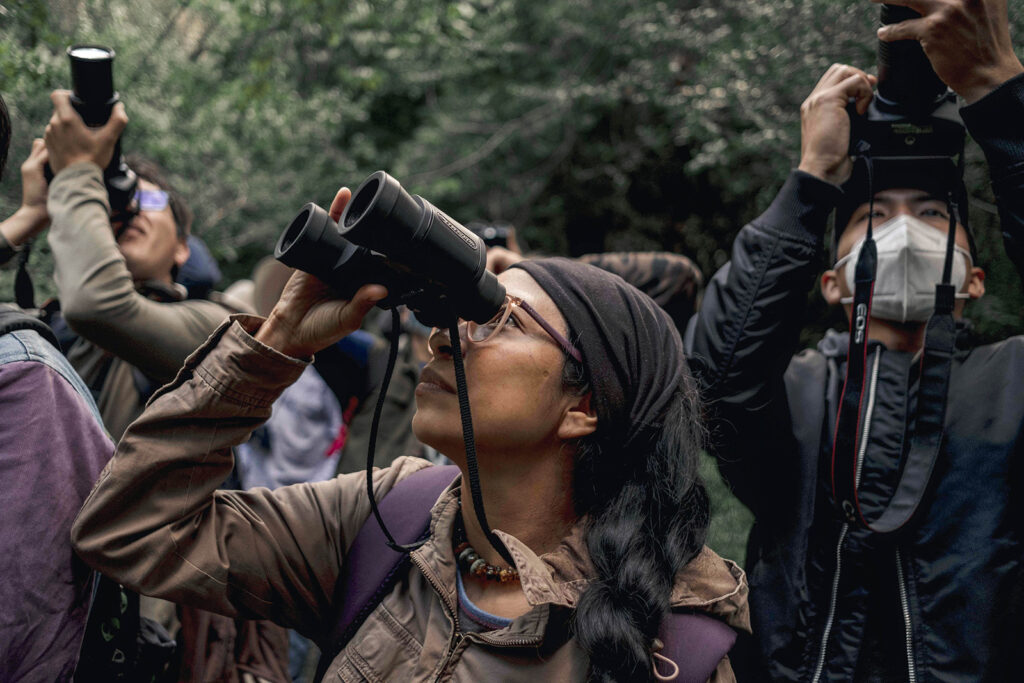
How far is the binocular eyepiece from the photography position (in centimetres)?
146

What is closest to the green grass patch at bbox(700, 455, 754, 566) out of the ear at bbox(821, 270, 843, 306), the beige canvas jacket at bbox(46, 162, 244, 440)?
the ear at bbox(821, 270, 843, 306)

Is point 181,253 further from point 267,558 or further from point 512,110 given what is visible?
point 512,110

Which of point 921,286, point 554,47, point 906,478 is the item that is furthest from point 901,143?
point 554,47

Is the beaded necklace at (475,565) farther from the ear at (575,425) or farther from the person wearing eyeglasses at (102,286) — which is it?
the person wearing eyeglasses at (102,286)

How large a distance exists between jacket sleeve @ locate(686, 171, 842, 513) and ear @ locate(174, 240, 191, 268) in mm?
2054

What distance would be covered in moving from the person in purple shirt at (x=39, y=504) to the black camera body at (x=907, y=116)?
207 centimetres

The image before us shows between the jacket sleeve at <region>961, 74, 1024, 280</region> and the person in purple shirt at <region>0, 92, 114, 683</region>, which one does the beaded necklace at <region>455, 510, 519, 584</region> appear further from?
the jacket sleeve at <region>961, 74, 1024, 280</region>

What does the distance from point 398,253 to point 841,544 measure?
54.9 inches

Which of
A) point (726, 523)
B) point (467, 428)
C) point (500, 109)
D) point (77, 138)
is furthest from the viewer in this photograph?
point (500, 109)

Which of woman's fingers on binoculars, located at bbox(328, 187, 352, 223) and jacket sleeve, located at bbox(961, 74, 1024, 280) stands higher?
jacket sleeve, located at bbox(961, 74, 1024, 280)

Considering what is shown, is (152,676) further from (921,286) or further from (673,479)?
(921,286)

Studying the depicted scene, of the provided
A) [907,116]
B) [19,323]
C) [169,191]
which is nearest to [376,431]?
[19,323]

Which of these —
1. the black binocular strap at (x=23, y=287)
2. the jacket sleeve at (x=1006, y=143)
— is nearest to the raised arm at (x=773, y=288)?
the jacket sleeve at (x=1006, y=143)

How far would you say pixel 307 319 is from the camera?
5.95 feet
